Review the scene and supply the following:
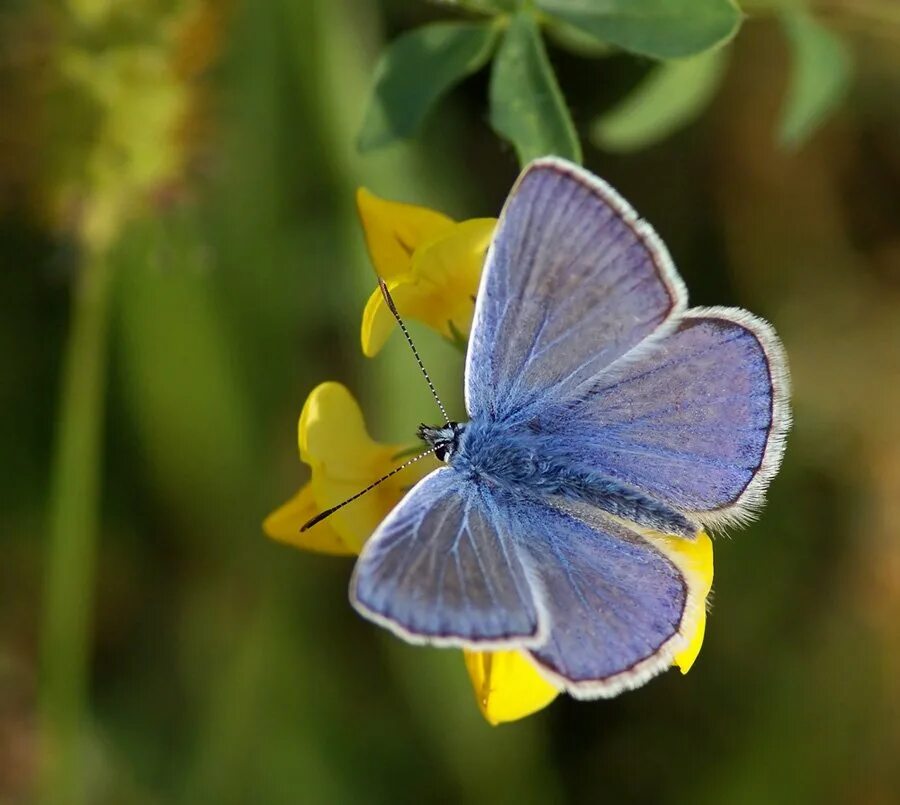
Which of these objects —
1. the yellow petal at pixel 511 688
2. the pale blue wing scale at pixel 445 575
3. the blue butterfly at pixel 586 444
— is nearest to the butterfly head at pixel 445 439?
the blue butterfly at pixel 586 444

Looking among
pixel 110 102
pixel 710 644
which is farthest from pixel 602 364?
pixel 710 644

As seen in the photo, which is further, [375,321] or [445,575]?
[375,321]

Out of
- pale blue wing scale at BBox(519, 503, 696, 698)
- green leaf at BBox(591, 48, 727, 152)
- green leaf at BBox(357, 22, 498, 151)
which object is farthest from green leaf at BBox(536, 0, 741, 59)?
pale blue wing scale at BBox(519, 503, 696, 698)

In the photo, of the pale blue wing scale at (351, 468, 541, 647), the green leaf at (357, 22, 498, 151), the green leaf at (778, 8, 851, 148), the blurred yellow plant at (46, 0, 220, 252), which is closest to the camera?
the pale blue wing scale at (351, 468, 541, 647)

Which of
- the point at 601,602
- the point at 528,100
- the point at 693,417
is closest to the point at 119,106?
the point at 528,100

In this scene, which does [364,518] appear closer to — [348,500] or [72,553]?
[348,500]

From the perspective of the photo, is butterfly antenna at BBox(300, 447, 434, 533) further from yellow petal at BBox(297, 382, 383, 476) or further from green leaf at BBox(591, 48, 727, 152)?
green leaf at BBox(591, 48, 727, 152)
